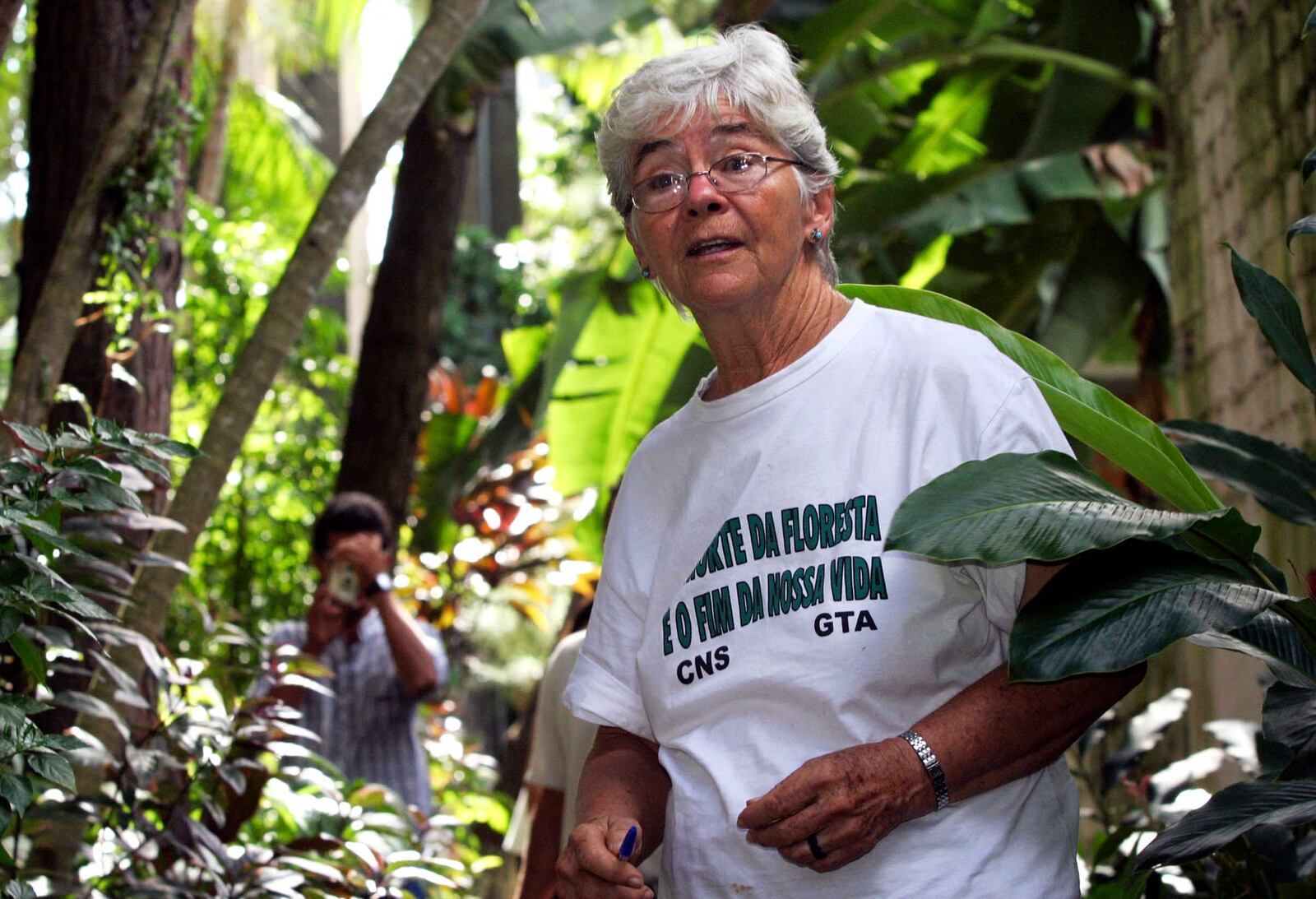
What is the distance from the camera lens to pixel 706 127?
2.31 m

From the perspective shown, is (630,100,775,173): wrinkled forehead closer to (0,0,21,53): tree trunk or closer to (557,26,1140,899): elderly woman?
(557,26,1140,899): elderly woman

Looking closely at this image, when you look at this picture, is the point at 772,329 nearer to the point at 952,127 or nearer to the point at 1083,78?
the point at 1083,78

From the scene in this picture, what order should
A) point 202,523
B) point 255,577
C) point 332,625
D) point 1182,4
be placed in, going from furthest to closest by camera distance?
point 255,577, point 1182,4, point 332,625, point 202,523

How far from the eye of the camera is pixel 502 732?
15.0 meters

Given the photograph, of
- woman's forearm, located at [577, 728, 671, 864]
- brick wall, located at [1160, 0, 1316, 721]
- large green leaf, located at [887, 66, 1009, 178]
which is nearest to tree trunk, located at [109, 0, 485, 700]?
woman's forearm, located at [577, 728, 671, 864]

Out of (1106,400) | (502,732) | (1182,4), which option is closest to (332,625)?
(1106,400)

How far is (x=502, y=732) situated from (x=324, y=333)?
7474 mm

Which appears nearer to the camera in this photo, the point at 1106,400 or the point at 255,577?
the point at 1106,400

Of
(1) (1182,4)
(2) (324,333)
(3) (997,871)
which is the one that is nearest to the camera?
(3) (997,871)

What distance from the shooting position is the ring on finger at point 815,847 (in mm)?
1881

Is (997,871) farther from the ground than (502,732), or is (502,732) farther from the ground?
(502,732)

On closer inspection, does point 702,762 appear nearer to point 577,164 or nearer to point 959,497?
point 959,497

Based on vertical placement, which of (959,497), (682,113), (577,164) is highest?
(577,164)

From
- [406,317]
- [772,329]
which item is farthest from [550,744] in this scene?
[406,317]
